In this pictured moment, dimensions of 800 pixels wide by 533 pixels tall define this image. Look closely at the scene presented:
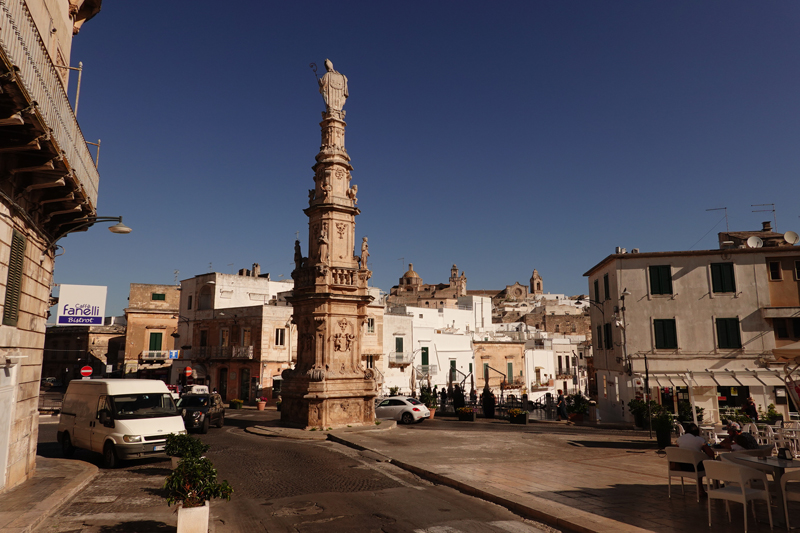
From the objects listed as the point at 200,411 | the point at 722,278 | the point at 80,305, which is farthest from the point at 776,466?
the point at 80,305

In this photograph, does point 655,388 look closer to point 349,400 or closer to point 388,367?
point 349,400

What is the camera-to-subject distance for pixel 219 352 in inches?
1613

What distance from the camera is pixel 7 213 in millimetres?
8789

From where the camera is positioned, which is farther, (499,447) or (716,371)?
(716,371)

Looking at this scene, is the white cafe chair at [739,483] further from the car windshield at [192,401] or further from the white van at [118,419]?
the car windshield at [192,401]

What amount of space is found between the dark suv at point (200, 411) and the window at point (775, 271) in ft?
84.0

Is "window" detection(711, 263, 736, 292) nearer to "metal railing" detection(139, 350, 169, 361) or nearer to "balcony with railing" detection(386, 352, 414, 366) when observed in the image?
"balcony with railing" detection(386, 352, 414, 366)

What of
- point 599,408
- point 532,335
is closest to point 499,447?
point 599,408

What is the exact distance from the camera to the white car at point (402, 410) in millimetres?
24719

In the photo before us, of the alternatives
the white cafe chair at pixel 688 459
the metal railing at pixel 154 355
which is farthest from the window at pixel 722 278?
the metal railing at pixel 154 355

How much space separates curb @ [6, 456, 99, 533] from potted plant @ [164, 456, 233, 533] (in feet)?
7.71

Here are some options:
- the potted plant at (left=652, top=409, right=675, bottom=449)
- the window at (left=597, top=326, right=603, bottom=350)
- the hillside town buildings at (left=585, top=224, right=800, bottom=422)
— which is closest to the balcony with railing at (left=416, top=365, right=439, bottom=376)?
the window at (left=597, top=326, right=603, bottom=350)

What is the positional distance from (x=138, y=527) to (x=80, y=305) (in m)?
15.7

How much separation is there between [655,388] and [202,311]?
3501cm
